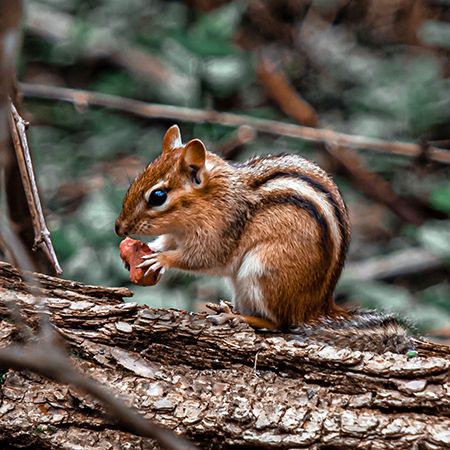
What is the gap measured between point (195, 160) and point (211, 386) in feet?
2.94

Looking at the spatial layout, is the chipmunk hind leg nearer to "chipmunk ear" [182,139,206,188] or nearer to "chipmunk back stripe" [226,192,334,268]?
"chipmunk back stripe" [226,192,334,268]

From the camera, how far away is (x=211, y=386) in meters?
2.49

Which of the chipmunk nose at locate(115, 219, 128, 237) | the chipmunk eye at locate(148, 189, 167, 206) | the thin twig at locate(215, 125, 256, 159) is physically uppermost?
the chipmunk eye at locate(148, 189, 167, 206)

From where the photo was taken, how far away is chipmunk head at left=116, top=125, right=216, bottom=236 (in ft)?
9.94

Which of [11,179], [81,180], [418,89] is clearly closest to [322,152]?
[418,89]

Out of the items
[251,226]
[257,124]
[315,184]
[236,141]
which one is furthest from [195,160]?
[236,141]

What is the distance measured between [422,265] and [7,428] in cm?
329

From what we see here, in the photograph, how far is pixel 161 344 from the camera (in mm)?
2578

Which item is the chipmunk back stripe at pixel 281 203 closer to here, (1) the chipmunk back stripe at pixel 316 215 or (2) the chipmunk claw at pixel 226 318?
(1) the chipmunk back stripe at pixel 316 215

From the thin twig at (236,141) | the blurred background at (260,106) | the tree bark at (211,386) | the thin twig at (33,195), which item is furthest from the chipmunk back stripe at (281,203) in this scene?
the thin twig at (236,141)

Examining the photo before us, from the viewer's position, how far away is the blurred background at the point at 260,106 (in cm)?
448

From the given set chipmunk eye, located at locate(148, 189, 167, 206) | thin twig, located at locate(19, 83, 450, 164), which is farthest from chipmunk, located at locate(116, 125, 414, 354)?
thin twig, located at locate(19, 83, 450, 164)

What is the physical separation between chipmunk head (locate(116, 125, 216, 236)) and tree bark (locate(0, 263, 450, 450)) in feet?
1.42

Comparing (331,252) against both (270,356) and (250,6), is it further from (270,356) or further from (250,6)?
(250,6)
